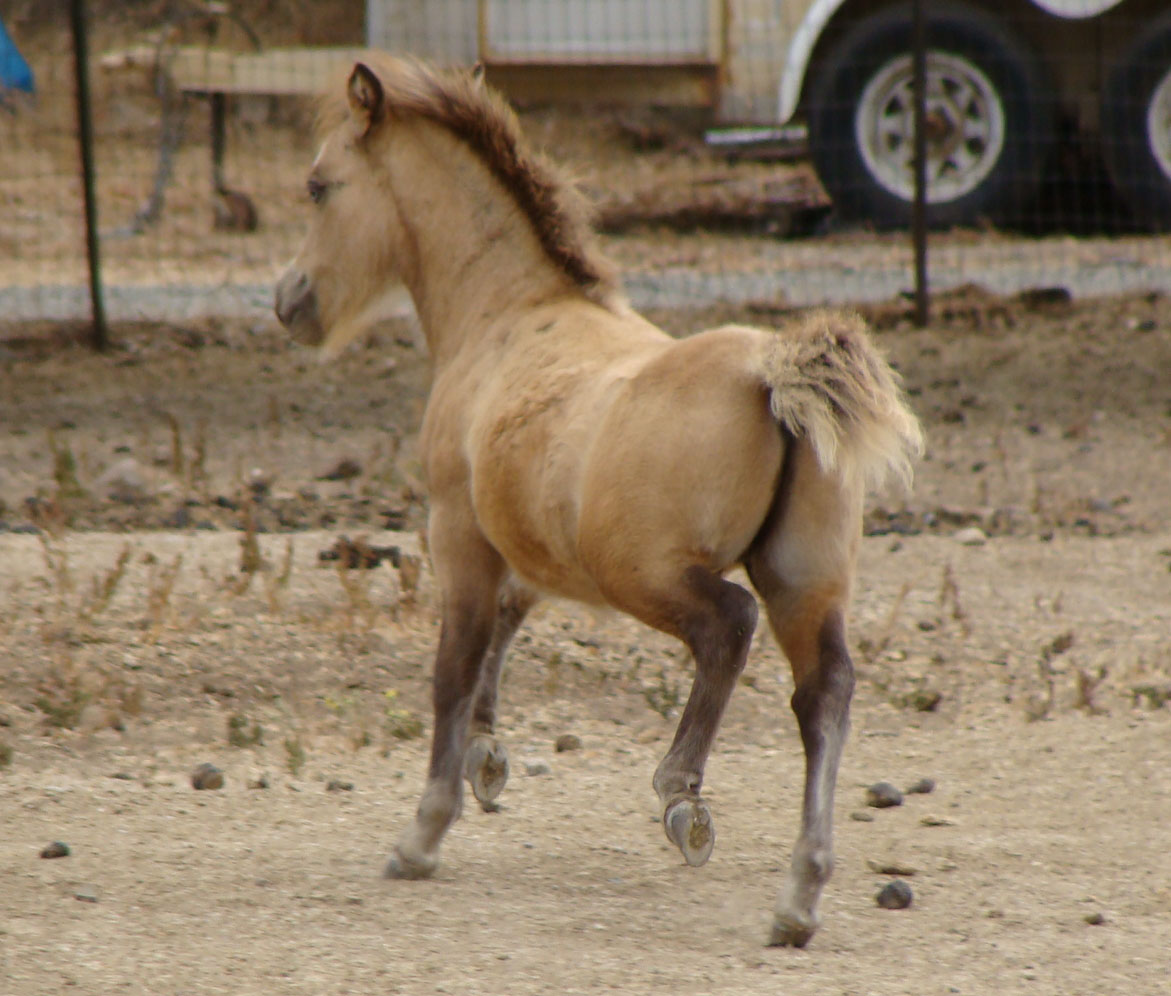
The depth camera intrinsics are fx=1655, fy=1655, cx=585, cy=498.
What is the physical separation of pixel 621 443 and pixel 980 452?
16.1 ft

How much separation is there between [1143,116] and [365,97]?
24.8 ft

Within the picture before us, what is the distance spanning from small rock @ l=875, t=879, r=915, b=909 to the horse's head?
2.02 metres

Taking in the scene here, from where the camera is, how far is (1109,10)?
10.6m

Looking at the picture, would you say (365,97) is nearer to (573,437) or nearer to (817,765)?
(573,437)

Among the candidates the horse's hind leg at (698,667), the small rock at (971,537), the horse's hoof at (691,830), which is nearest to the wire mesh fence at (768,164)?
the small rock at (971,537)

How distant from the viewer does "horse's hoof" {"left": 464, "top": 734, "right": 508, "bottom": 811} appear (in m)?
4.18

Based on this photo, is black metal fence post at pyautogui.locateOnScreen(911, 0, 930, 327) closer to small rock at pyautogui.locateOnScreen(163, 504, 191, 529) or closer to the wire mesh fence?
the wire mesh fence

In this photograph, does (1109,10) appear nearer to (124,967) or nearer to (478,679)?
(478,679)

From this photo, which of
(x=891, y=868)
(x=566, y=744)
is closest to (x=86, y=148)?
(x=566, y=744)

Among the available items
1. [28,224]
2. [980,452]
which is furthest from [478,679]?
[28,224]

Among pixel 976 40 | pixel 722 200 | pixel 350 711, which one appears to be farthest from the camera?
pixel 722 200

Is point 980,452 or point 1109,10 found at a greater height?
point 1109,10

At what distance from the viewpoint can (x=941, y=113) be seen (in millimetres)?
10516

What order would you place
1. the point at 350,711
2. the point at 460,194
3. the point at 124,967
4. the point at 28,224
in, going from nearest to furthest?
1. the point at 124,967
2. the point at 460,194
3. the point at 350,711
4. the point at 28,224
